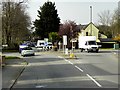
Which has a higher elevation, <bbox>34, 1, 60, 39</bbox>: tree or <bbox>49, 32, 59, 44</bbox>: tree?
<bbox>34, 1, 60, 39</bbox>: tree

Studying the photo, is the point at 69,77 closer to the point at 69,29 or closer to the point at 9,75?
the point at 9,75

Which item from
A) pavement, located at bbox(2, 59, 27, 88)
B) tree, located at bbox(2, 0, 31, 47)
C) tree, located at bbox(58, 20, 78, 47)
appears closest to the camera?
pavement, located at bbox(2, 59, 27, 88)

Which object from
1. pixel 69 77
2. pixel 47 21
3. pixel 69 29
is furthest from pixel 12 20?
pixel 69 77

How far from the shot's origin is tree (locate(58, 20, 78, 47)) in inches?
3822

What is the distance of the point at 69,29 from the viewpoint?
101 meters

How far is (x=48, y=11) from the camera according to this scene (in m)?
107

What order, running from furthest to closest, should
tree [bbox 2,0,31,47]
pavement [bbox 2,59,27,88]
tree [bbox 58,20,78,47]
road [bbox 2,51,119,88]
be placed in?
1. tree [bbox 58,20,78,47]
2. tree [bbox 2,0,31,47]
3. pavement [bbox 2,59,27,88]
4. road [bbox 2,51,119,88]

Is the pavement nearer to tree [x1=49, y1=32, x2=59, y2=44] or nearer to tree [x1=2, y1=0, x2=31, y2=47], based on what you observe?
tree [x1=2, y1=0, x2=31, y2=47]

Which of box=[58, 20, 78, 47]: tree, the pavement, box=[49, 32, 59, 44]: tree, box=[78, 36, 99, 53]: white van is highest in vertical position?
box=[58, 20, 78, 47]: tree

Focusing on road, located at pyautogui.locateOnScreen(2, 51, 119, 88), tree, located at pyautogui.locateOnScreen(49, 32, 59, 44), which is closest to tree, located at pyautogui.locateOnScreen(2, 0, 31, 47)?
tree, located at pyautogui.locateOnScreen(49, 32, 59, 44)

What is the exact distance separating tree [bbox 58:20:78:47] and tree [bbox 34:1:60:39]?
2453mm

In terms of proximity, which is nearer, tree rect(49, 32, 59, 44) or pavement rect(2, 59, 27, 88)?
pavement rect(2, 59, 27, 88)

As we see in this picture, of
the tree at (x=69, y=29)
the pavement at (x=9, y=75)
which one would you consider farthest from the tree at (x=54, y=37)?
the pavement at (x=9, y=75)

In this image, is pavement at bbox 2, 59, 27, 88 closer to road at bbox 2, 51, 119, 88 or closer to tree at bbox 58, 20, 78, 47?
road at bbox 2, 51, 119, 88
